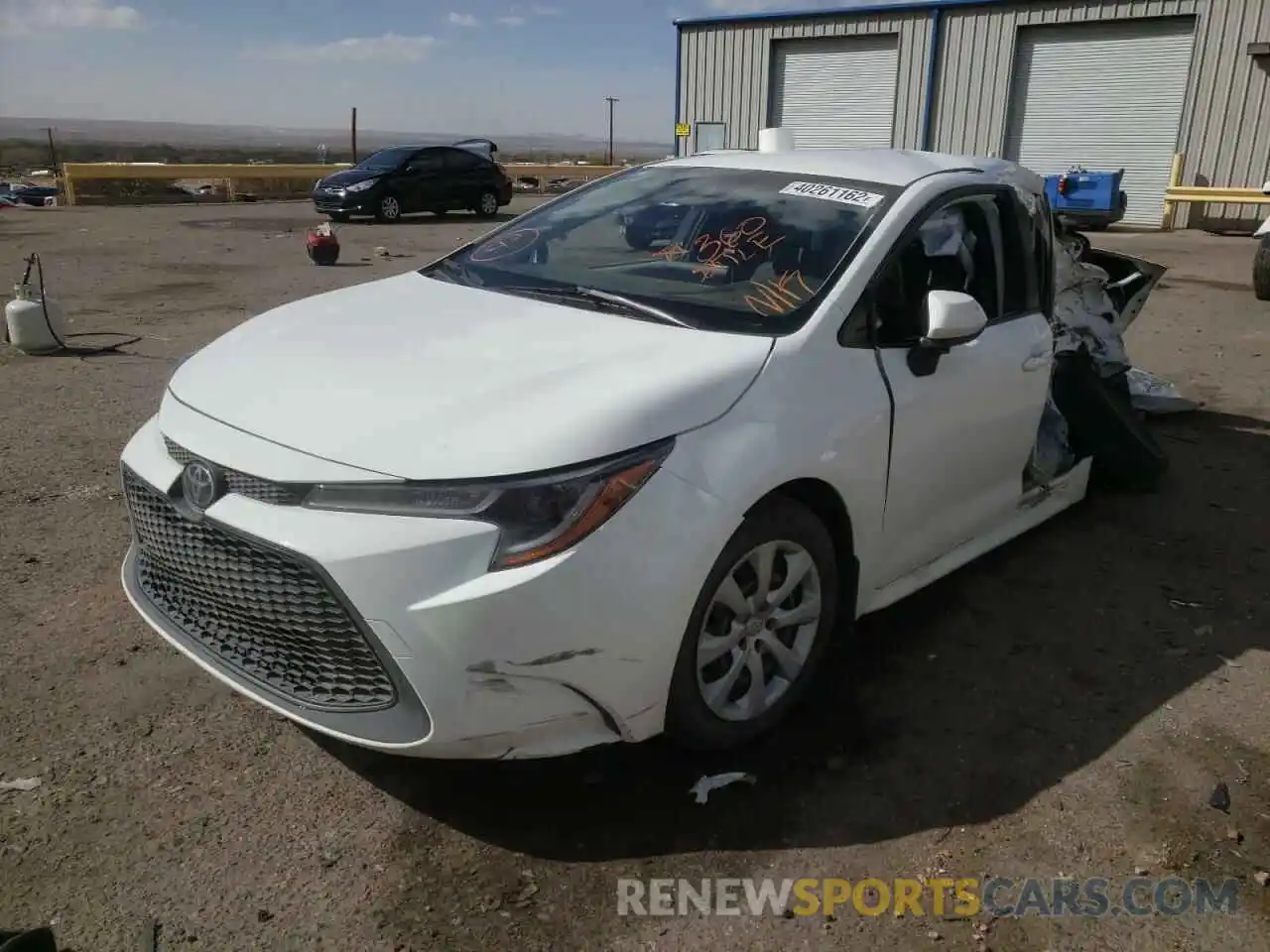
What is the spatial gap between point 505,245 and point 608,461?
1.86 meters

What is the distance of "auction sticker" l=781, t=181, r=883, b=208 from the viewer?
3460 millimetres

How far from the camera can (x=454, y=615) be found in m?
2.27

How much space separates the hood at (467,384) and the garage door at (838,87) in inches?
874

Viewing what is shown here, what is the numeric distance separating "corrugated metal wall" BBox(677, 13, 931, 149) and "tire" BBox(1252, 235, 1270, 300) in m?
13.5

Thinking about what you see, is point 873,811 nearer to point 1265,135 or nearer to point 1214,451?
point 1214,451

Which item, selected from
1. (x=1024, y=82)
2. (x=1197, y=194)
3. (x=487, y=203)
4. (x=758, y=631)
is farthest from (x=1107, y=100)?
(x=758, y=631)

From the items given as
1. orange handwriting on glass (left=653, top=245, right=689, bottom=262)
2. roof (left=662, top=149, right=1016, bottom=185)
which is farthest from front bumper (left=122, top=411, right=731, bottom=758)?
roof (left=662, top=149, right=1016, bottom=185)

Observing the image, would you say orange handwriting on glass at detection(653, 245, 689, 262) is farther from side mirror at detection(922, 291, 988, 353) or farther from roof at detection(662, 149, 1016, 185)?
side mirror at detection(922, 291, 988, 353)

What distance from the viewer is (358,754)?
294 cm

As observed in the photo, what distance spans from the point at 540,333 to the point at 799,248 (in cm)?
93

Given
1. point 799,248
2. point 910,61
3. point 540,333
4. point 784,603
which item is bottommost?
point 784,603

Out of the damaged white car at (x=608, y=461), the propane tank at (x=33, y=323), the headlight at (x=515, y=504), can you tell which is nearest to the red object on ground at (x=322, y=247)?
the propane tank at (x=33, y=323)

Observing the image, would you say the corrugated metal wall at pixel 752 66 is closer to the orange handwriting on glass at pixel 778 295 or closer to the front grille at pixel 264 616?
the orange handwriting on glass at pixel 778 295

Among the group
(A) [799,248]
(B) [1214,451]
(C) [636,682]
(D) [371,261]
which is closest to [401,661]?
(C) [636,682]
